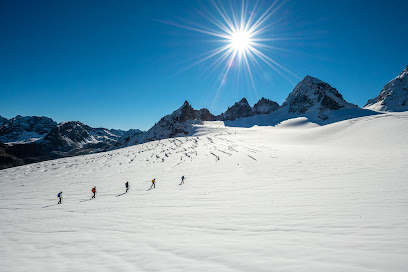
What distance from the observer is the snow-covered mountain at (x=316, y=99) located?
116m

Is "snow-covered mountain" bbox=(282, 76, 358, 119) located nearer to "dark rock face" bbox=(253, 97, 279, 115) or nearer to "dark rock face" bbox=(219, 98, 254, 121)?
"dark rock face" bbox=(253, 97, 279, 115)

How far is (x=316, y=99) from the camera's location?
12988cm

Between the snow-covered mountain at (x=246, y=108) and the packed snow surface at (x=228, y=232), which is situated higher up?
the snow-covered mountain at (x=246, y=108)

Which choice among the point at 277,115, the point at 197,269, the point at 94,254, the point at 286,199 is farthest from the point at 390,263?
the point at 277,115

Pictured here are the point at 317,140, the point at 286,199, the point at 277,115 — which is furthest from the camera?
the point at 277,115

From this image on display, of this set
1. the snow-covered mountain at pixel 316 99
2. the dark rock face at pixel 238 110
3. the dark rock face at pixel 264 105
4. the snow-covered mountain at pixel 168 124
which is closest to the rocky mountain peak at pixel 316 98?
the snow-covered mountain at pixel 316 99

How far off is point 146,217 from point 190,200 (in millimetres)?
3269

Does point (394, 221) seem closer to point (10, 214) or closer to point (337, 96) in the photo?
point (10, 214)

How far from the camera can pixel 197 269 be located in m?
4.15

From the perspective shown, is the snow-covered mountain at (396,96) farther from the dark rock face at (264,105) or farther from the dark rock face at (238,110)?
the dark rock face at (238,110)

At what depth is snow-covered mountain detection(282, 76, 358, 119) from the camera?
116 metres

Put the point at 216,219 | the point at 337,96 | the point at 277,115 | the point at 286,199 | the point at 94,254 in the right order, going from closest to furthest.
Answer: the point at 94,254, the point at 216,219, the point at 286,199, the point at 337,96, the point at 277,115

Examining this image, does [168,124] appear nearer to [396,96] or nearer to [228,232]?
[228,232]

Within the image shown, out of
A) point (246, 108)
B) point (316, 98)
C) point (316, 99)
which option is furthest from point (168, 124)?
point (316, 98)
